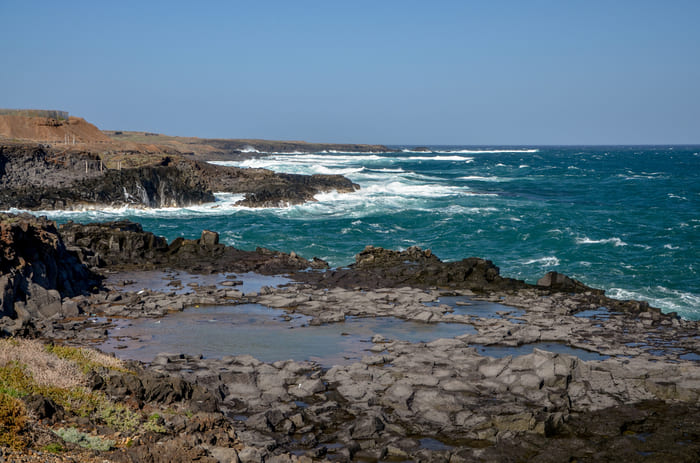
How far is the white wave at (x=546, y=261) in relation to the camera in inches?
1118

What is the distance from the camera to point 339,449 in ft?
33.0

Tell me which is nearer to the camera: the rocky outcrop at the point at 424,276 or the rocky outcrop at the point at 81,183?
the rocky outcrop at the point at 424,276

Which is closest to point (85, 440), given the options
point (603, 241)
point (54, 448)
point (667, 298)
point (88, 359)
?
point (54, 448)

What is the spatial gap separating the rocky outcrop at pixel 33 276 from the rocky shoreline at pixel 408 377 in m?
0.06

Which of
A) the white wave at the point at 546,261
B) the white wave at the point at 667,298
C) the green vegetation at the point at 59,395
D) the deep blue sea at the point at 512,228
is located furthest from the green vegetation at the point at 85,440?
the white wave at the point at 546,261

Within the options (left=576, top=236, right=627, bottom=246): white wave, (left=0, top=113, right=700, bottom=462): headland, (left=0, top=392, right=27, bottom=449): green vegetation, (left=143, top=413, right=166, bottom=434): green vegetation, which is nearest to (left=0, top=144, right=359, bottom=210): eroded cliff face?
(left=0, top=113, right=700, bottom=462): headland

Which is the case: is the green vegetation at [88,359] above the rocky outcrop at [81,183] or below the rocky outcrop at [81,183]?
below

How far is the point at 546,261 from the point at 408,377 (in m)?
17.7

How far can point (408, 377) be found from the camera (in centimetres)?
1308

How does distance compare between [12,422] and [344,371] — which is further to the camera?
[344,371]

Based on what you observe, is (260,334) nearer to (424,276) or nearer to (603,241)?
(424,276)

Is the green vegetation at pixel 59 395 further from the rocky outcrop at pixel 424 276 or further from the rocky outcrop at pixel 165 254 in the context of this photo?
the rocky outcrop at pixel 165 254

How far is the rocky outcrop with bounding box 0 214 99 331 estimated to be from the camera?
17219 mm

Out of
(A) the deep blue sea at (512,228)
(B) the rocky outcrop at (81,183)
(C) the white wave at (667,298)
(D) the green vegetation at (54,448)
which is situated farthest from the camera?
(B) the rocky outcrop at (81,183)
